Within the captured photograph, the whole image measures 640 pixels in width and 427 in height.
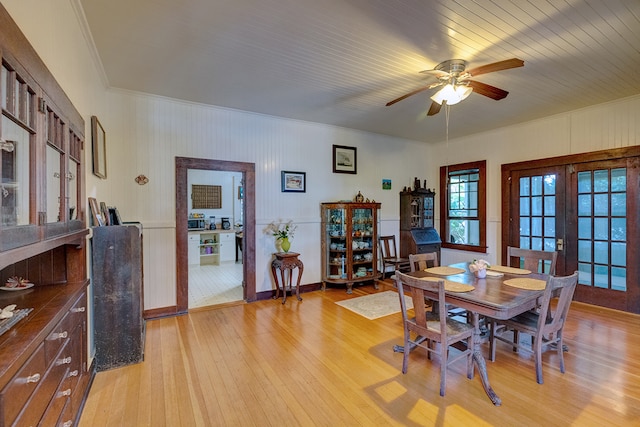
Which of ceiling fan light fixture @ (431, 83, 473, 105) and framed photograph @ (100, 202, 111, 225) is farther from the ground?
ceiling fan light fixture @ (431, 83, 473, 105)

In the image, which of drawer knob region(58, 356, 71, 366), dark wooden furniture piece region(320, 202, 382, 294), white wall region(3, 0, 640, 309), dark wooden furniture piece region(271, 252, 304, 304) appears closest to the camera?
drawer knob region(58, 356, 71, 366)

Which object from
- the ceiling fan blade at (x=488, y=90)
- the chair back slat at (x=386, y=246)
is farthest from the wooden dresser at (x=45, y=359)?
the chair back slat at (x=386, y=246)

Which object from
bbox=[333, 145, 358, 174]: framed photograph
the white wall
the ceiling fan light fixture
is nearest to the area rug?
the white wall

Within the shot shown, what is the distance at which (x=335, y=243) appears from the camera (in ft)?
17.2

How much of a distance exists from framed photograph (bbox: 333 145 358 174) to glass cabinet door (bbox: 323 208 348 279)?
83 cm

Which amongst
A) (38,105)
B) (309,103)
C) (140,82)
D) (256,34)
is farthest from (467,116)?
(38,105)

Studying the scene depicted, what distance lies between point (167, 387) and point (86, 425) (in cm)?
53

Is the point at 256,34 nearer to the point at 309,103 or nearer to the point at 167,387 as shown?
the point at 309,103

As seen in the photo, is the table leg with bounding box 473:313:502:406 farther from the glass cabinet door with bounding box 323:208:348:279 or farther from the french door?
the french door

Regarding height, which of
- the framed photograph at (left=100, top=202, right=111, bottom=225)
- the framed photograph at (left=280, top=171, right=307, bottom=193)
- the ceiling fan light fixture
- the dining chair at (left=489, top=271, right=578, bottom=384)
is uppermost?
the ceiling fan light fixture

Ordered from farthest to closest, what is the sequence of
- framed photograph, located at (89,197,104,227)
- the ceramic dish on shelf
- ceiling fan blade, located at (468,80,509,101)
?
ceiling fan blade, located at (468,80,509,101) → framed photograph, located at (89,197,104,227) → the ceramic dish on shelf

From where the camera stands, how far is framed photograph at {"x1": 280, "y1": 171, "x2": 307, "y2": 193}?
491 centimetres

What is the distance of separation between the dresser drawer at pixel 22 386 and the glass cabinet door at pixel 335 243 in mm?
4101

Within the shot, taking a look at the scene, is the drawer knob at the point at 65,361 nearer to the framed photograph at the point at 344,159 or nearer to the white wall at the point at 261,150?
the white wall at the point at 261,150
